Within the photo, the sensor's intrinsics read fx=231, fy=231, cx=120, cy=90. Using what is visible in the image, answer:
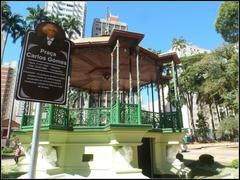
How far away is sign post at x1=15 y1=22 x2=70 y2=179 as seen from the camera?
4.36 meters

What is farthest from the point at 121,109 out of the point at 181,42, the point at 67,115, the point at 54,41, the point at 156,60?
the point at 181,42

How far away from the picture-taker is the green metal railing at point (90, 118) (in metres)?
10.5

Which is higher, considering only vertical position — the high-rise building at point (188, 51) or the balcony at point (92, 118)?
the high-rise building at point (188, 51)

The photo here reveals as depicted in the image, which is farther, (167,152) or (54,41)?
(167,152)

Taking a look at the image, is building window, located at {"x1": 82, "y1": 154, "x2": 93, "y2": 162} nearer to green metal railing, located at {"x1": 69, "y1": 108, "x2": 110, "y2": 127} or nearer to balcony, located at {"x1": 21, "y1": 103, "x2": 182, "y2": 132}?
balcony, located at {"x1": 21, "y1": 103, "x2": 182, "y2": 132}

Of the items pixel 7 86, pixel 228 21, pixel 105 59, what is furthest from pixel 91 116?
pixel 7 86

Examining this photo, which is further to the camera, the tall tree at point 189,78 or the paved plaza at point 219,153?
the tall tree at point 189,78

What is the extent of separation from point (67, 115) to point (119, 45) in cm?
435

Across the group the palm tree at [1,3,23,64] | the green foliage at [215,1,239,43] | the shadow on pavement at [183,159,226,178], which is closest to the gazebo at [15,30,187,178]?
the shadow on pavement at [183,159,226,178]

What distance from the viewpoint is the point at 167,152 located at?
41.4ft

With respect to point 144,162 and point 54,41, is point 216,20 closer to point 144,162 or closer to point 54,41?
point 144,162

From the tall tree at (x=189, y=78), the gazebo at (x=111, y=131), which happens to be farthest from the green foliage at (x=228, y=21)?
the tall tree at (x=189, y=78)

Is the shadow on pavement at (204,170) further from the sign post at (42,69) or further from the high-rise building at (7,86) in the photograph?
the high-rise building at (7,86)

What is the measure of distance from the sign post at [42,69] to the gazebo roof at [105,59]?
266 inches
